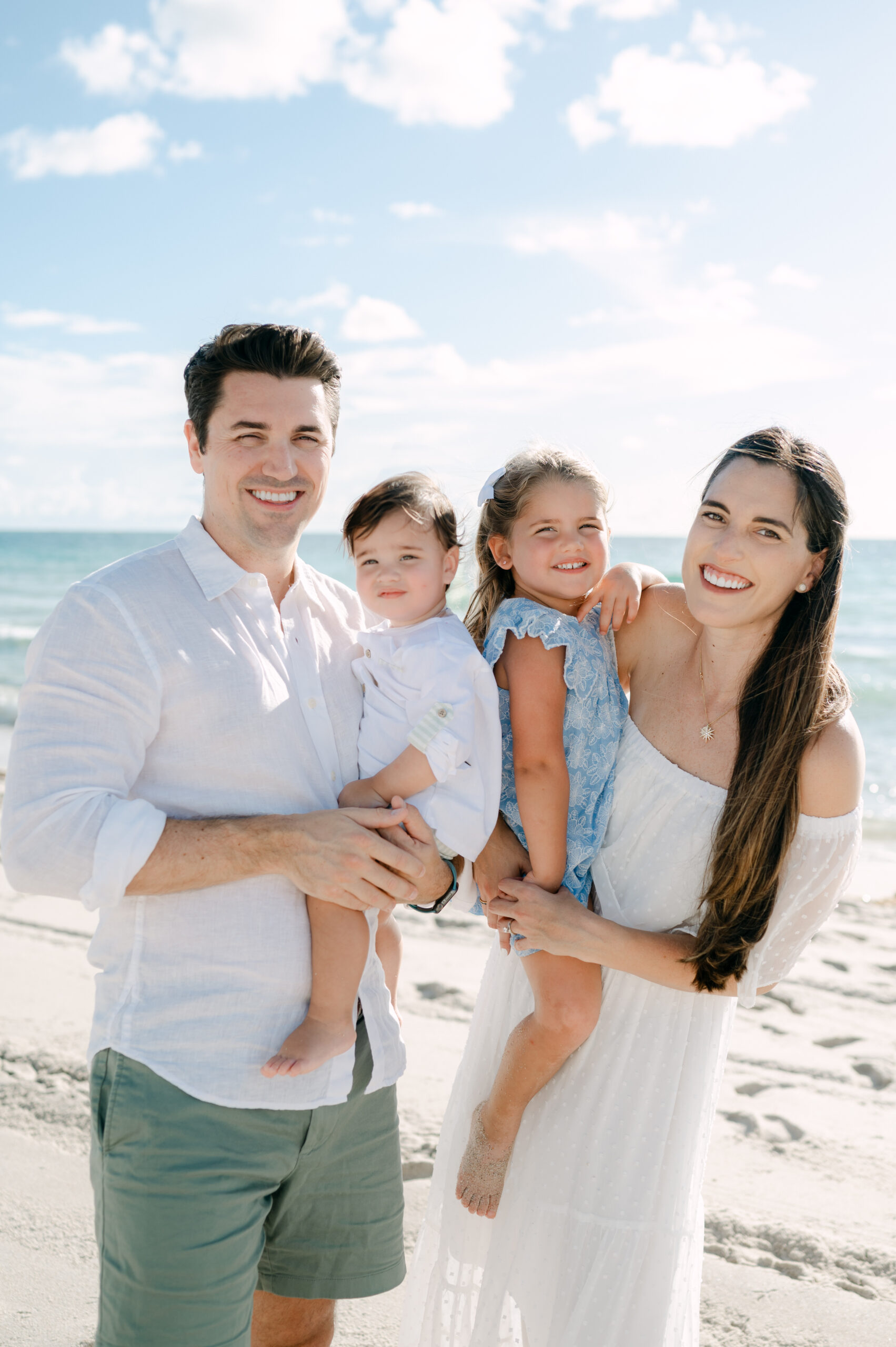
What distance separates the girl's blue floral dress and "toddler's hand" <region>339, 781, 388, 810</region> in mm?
408

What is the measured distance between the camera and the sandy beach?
3029 mm

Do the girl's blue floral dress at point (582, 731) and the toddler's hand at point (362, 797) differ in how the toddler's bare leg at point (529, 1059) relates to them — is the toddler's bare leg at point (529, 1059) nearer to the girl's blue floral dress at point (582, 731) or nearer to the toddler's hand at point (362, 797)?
the girl's blue floral dress at point (582, 731)

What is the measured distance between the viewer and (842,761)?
2.35 m

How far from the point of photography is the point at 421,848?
234 cm

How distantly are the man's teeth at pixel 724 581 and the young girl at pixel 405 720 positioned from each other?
23.5 inches

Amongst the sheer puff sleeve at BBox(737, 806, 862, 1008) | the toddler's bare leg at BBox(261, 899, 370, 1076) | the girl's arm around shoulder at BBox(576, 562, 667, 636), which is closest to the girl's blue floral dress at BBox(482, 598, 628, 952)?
the girl's arm around shoulder at BBox(576, 562, 667, 636)

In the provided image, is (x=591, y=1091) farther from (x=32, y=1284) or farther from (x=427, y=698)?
(x=32, y=1284)

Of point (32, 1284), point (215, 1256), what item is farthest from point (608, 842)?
point (32, 1284)

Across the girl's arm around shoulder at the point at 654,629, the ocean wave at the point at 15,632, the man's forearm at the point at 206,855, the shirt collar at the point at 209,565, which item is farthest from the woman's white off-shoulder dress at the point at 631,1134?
the ocean wave at the point at 15,632

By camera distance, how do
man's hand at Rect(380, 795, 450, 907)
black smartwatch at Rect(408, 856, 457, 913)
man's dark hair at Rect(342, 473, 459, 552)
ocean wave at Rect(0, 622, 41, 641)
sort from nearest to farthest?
man's hand at Rect(380, 795, 450, 907)
black smartwatch at Rect(408, 856, 457, 913)
man's dark hair at Rect(342, 473, 459, 552)
ocean wave at Rect(0, 622, 41, 641)

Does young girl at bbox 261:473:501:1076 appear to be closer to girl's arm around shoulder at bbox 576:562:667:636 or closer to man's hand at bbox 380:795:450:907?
man's hand at bbox 380:795:450:907

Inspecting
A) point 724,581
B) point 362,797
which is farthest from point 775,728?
point 362,797

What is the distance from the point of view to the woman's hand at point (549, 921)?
2369 millimetres

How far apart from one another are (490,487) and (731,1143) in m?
2.87
